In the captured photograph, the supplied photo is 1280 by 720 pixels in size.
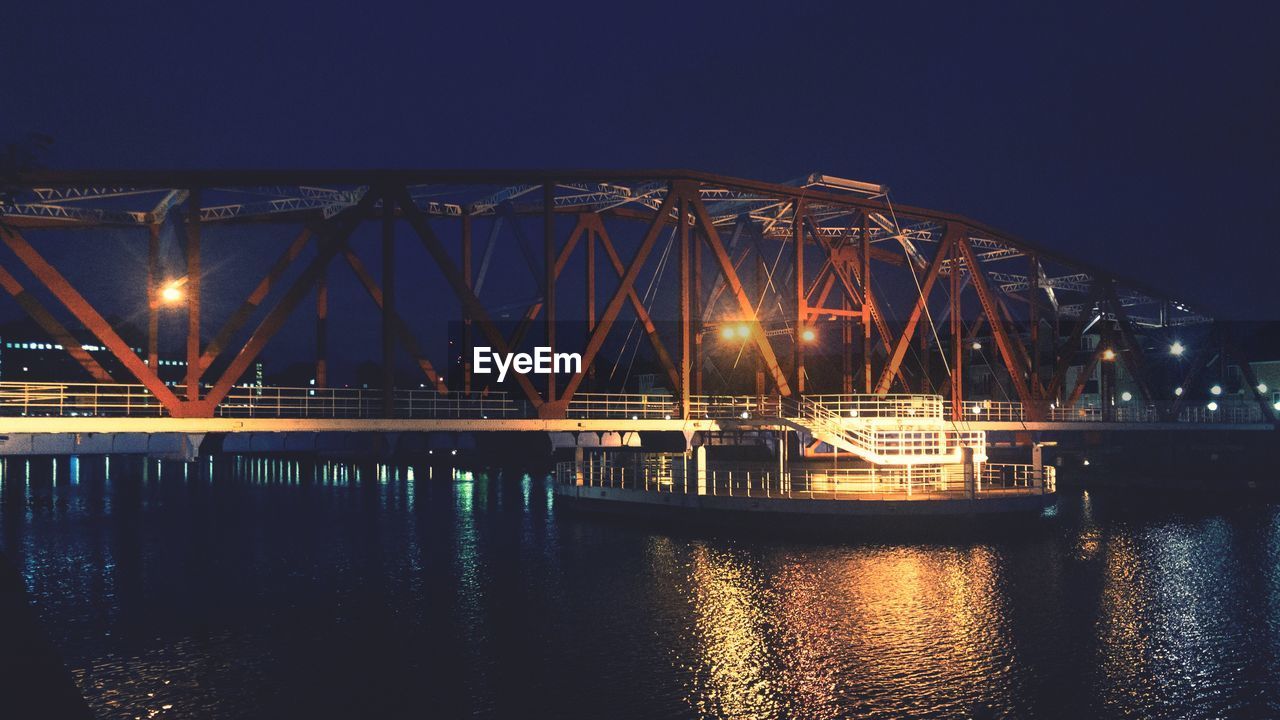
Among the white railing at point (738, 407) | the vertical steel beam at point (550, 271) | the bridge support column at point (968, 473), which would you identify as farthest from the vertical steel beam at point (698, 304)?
the bridge support column at point (968, 473)

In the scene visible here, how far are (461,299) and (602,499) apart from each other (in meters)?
15.7

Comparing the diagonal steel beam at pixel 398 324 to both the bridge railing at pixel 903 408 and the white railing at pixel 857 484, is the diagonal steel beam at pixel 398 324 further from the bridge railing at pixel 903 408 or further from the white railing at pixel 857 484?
the bridge railing at pixel 903 408

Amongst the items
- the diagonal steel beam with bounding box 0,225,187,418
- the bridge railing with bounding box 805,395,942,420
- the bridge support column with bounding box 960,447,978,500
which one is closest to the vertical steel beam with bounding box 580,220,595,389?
the bridge railing with bounding box 805,395,942,420

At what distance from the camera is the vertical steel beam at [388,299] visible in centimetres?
3850

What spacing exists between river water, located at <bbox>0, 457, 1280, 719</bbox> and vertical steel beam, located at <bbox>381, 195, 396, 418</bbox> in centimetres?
610

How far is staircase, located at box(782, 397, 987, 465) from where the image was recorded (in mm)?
44469

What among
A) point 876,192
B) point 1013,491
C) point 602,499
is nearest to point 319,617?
point 602,499

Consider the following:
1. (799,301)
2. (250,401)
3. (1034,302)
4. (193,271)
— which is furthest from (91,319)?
(1034,302)

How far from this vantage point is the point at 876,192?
5350 centimetres

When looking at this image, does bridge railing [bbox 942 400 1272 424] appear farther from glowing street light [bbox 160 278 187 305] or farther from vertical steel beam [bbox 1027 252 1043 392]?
glowing street light [bbox 160 278 187 305]

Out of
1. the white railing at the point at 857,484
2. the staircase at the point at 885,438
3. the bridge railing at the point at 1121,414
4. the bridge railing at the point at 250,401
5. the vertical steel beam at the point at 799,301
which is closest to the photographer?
the bridge railing at the point at 250,401

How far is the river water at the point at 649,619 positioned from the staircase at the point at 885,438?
14.6ft

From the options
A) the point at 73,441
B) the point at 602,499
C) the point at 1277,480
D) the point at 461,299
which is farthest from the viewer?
the point at 1277,480

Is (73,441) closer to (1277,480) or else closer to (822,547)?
(822,547)
